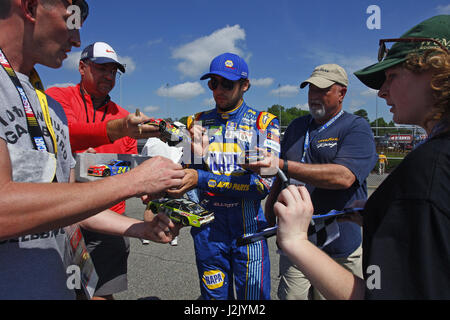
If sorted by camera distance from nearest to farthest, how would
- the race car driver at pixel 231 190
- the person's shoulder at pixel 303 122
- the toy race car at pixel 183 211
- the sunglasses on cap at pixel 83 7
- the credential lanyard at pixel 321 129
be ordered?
1. the sunglasses on cap at pixel 83 7
2. the toy race car at pixel 183 211
3. the race car driver at pixel 231 190
4. the credential lanyard at pixel 321 129
5. the person's shoulder at pixel 303 122

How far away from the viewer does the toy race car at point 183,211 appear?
56.5 inches

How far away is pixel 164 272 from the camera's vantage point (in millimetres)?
4047

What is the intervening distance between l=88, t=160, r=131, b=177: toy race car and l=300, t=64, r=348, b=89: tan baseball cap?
176cm

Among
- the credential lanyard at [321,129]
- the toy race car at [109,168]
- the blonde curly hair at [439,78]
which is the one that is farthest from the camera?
the credential lanyard at [321,129]

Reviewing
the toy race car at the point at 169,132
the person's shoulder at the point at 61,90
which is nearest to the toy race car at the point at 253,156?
the toy race car at the point at 169,132

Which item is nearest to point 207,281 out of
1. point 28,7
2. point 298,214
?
point 298,214

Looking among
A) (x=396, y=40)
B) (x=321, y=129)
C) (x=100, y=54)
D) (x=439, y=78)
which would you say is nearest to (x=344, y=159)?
(x=321, y=129)

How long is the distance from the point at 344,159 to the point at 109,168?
1.73 m

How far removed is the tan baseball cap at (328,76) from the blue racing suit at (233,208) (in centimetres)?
51

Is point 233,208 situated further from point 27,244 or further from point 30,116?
point 30,116

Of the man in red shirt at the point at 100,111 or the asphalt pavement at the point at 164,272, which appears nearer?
the man in red shirt at the point at 100,111

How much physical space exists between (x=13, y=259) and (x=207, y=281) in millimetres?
1654

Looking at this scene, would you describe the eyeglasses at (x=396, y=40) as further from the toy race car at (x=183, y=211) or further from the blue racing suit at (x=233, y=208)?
the toy race car at (x=183, y=211)
